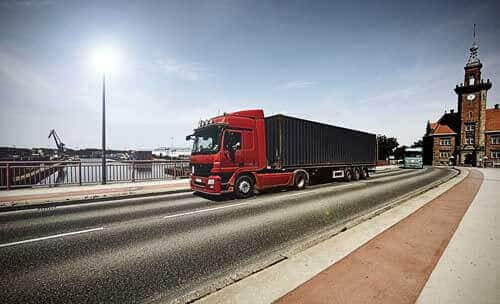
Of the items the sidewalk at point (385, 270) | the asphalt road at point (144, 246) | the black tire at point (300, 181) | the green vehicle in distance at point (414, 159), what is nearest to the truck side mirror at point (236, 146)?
the asphalt road at point (144, 246)

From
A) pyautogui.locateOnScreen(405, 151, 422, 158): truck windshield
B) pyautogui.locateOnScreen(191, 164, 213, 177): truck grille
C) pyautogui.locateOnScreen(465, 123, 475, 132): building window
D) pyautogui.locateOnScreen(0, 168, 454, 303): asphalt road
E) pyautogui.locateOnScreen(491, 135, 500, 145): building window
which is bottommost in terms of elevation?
pyautogui.locateOnScreen(0, 168, 454, 303): asphalt road

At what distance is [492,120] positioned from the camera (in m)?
49.9

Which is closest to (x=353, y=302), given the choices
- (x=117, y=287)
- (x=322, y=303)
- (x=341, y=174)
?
(x=322, y=303)

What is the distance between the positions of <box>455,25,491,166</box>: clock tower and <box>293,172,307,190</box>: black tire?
2227 inches

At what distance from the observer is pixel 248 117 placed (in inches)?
409

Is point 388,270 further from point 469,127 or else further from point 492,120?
point 492,120

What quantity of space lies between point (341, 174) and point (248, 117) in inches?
343

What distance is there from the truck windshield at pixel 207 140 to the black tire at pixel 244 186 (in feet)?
5.71

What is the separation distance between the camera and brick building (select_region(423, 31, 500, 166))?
47.3 m

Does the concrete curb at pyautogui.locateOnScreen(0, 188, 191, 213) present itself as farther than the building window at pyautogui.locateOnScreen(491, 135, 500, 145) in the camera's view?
No

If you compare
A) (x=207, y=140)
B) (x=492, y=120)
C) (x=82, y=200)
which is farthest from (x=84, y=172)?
(x=492, y=120)

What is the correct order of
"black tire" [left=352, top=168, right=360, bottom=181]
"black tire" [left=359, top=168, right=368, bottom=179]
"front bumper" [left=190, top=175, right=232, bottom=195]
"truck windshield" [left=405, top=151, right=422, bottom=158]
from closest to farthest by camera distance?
"front bumper" [left=190, top=175, right=232, bottom=195], "black tire" [left=352, top=168, right=360, bottom=181], "black tire" [left=359, top=168, right=368, bottom=179], "truck windshield" [left=405, top=151, right=422, bottom=158]

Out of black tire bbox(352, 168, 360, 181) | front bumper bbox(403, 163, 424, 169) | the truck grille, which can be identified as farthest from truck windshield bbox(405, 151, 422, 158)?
the truck grille

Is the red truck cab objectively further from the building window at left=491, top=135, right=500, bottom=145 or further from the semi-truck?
the building window at left=491, top=135, right=500, bottom=145
